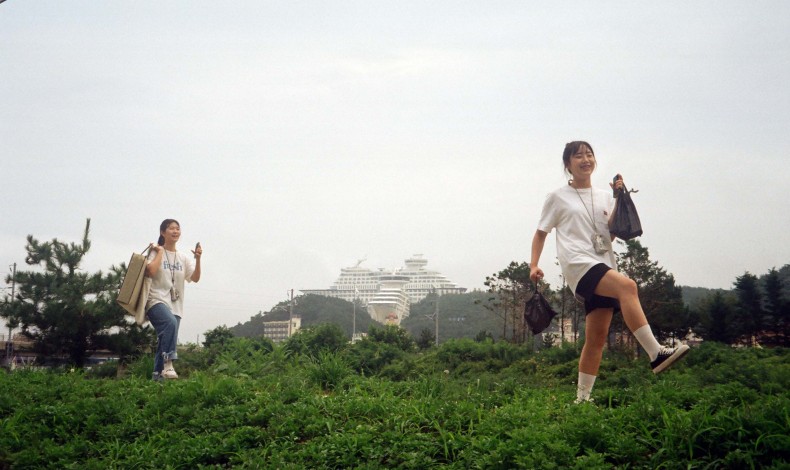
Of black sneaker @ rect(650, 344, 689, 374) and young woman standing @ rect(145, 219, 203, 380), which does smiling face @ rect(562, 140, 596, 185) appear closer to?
black sneaker @ rect(650, 344, 689, 374)

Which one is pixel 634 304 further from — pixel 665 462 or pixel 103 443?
pixel 103 443

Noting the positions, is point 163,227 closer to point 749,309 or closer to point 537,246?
point 537,246

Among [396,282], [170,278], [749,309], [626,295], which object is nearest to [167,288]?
[170,278]

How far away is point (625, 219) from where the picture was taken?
5.72 m

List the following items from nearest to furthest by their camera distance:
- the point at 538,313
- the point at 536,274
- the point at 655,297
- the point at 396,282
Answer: the point at 536,274 → the point at 538,313 → the point at 655,297 → the point at 396,282

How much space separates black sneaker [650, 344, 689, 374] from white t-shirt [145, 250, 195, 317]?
5566mm

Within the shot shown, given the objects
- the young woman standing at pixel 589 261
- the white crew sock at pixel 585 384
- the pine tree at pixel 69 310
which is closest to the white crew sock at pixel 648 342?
the young woman standing at pixel 589 261

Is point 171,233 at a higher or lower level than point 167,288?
higher

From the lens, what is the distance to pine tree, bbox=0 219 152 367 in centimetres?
1287

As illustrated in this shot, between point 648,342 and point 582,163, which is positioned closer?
point 648,342

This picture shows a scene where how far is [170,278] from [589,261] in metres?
5.11

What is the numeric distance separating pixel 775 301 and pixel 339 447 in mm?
11786

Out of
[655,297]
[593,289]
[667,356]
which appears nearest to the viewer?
[667,356]

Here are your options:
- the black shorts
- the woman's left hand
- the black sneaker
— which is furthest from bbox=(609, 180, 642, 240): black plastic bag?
the black sneaker
